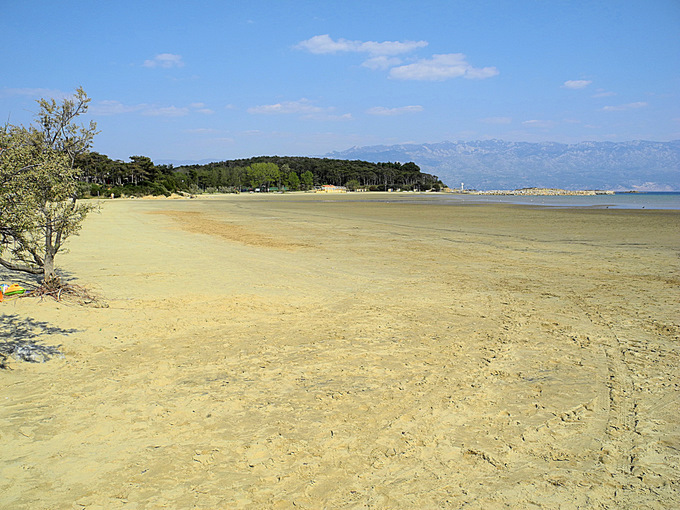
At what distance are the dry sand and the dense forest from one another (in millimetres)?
4110

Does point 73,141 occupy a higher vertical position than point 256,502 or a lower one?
higher

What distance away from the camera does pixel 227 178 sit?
456 feet

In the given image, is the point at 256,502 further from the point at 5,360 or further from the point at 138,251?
the point at 138,251

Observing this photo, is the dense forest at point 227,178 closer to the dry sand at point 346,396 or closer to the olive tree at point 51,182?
the olive tree at point 51,182

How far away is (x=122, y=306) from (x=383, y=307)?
14.3 feet

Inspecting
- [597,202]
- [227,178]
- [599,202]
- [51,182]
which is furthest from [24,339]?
[227,178]

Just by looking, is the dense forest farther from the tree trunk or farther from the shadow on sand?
the shadow on sand

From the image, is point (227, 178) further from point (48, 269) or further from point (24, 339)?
point (24, 339)

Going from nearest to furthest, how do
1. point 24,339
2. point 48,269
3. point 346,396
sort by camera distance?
point 346,396, point 24,339, point 48,269


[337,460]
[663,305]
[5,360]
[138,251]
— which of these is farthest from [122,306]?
[663,305]

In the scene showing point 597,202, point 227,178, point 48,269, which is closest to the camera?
point 48,269

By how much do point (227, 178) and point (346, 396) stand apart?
459ft

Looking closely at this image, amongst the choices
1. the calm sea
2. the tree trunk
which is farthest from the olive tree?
the calm sea

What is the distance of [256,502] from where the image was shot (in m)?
3.19
